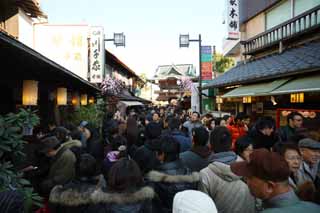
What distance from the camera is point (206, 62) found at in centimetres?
1953

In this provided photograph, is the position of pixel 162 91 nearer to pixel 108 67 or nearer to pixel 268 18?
pixel 108 67

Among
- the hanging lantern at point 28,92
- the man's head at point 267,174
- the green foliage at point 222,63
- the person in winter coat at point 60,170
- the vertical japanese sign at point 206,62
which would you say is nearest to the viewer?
the man's head at point 267,174

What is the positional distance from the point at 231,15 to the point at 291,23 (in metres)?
5.16

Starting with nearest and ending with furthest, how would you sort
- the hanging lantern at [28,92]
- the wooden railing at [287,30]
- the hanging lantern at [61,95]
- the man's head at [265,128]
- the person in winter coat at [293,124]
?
the man's head at [265,128]
the person in winter coat at [293,124]
the hanging lantern at [28,92]
the wooden railing at [287,30]
the hanging lantern at [61,95]

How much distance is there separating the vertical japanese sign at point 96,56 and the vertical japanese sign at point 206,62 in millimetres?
6087

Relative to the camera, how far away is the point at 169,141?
13.4 feet

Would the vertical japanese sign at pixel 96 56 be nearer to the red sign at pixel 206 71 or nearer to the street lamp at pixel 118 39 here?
the street lamp at pixel 118 39

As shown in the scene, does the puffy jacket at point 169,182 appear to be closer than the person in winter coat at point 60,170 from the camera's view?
Yes

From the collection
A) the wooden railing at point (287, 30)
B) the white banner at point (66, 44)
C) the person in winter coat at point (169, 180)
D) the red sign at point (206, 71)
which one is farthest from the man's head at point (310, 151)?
the red sign at point (206, 71)

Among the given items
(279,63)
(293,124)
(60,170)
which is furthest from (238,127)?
(60,170)

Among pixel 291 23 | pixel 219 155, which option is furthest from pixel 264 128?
pixel 291 23

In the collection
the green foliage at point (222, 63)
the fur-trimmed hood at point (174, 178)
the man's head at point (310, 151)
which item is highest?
the green foliage at point (222, 63)

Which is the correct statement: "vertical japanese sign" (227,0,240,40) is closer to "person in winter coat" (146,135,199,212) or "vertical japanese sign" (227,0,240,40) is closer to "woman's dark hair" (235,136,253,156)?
"woman's dark hair" (235,136,253,156)

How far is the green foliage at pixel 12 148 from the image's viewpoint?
341cm
